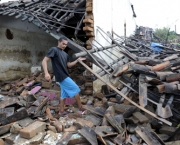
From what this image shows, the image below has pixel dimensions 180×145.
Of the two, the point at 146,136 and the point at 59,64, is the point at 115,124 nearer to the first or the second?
the point at 146,136

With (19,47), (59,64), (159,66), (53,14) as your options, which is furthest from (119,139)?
(19,47)

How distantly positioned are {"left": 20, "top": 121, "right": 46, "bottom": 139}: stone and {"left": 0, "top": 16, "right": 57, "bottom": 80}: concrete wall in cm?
418

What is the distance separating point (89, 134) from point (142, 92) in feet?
4.24

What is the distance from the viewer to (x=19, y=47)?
284 inches

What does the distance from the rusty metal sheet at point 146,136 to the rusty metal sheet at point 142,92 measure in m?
0.45

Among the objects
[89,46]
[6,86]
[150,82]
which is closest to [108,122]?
[150,82]

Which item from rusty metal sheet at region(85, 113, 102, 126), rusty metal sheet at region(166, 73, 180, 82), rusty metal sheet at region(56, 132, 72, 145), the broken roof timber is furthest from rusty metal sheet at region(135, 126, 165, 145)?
the broken roof timber

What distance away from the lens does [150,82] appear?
3533 millimetres

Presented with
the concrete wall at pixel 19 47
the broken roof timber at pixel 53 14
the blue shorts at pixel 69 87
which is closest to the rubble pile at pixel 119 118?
the blue shorts at pixel 69 87

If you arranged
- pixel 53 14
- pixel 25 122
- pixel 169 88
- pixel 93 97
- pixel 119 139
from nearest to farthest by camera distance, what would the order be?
pixel 119 139
pixel 169 88
pixel 25 122
pixel 93 97
pixel 53 14

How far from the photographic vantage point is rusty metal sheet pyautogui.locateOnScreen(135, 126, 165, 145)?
2992mm

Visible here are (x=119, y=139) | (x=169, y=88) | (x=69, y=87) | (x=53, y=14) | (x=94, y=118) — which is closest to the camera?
(x=119, y=139)

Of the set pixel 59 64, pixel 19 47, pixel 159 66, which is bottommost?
pixel 159 66

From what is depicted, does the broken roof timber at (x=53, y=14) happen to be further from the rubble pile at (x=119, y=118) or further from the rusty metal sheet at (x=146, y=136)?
the rusty metal sheet at (x=146, y=136)
